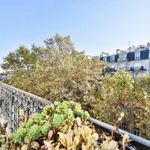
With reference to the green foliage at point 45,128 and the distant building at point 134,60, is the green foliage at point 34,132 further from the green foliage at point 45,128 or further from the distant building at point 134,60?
the distant building at point 134,60

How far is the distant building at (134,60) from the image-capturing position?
7569 cm

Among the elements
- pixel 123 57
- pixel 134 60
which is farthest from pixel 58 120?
pixel 123 57

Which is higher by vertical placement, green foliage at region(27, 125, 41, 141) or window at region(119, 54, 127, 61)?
window at region(119, 54, 127, 61)

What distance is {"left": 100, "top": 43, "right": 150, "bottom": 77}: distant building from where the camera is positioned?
75.7m

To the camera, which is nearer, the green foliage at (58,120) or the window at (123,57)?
the green foliage at (58,120)

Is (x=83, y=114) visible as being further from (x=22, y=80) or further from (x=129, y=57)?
(x=129, y=57)

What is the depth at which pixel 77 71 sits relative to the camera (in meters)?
31.7

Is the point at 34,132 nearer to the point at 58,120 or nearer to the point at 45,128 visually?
the point at 45,128

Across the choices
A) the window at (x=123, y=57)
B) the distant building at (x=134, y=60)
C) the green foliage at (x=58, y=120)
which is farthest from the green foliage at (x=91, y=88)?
the window at (x=123, y=57)

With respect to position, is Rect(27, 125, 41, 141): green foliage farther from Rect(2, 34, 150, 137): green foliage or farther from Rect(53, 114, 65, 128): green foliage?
Rect(2, 34, 150, 137): green foliage

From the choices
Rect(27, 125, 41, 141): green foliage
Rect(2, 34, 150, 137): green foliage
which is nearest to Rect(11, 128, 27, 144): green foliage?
Rect(27, 125, 41, 141): green foliage

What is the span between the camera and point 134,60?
7956cm

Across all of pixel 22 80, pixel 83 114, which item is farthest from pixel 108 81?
pixel 83 114

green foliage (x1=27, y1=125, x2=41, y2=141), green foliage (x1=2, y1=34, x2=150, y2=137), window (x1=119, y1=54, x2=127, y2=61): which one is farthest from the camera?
window (x1=119, y1=54, x2=127, y2=61)
